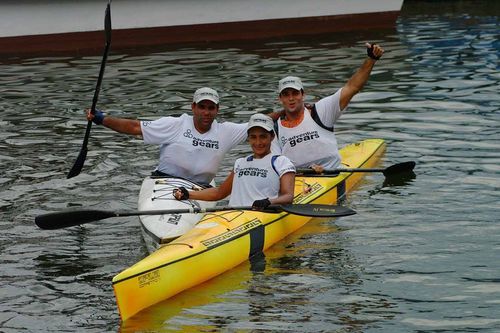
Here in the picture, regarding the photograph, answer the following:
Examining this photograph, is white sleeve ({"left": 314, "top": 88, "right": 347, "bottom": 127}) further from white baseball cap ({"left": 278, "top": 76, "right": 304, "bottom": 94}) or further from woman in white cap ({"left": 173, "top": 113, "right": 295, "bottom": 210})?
woman in white cap ({"left": 173, "top": 113, "right": 295, "bottom": 210})

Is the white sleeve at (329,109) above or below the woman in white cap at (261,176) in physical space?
above

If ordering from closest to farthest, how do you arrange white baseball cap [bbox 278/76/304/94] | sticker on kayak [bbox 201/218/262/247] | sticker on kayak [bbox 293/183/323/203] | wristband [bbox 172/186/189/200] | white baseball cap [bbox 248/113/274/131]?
sticker on kayak [bbox 201/218/262/247]
white baseball cap [bbox 248/113/274/131]
wristband [bbox 172/186/189/200]
sticker on kayak [bbox 293/183/323/203]
white baseball cap [bbox 278/76/304/94]

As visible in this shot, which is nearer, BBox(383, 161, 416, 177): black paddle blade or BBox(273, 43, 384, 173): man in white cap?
BBox(273, 43, 384, 173): man in white cap

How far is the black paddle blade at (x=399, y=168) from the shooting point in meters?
13.1

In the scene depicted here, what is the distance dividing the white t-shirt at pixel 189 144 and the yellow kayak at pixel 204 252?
98cm

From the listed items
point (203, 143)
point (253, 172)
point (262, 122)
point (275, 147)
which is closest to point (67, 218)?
point (253, 172)

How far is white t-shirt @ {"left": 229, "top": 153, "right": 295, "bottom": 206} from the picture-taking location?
1071 centimetres

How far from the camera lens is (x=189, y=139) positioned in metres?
11.7

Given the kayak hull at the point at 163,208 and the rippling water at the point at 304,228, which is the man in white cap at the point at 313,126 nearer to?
the rippling water at the point at 304,228

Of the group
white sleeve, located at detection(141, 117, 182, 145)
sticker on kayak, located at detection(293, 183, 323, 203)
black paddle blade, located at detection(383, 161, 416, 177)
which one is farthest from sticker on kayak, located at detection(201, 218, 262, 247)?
black paddle blade, located at detection(383, 161, 416, 177)

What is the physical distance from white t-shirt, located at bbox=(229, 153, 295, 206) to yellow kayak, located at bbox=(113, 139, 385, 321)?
26cm

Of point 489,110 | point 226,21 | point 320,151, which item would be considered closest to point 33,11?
point 226,21

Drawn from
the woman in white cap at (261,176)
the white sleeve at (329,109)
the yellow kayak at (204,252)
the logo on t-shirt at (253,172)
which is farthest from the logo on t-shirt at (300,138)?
the logo on t-shirt at (253,172)

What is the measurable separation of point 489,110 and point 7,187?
25.9 ft
